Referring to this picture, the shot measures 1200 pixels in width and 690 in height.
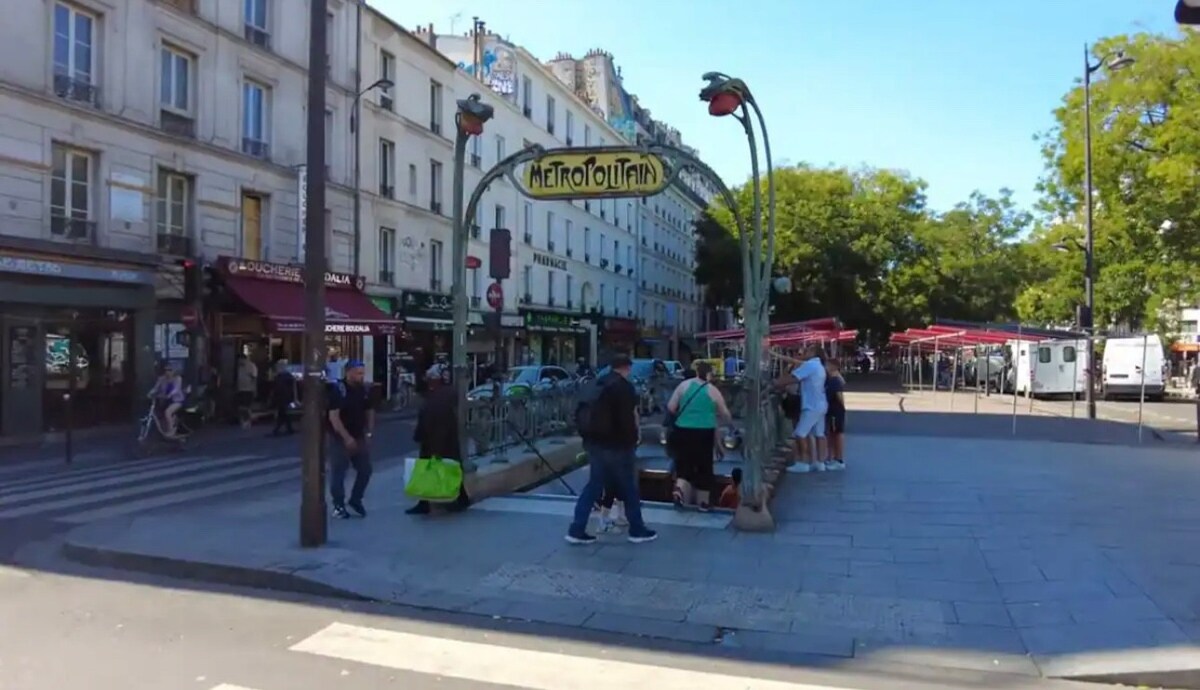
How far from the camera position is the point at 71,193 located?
63.3 ft

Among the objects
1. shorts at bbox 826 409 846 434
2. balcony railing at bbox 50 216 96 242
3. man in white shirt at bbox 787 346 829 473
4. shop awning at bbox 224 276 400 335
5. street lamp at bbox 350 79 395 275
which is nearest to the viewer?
man in white shirt at bbox 787 346 829 473

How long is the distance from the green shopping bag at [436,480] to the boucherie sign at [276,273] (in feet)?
42.6

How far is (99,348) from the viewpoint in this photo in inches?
783

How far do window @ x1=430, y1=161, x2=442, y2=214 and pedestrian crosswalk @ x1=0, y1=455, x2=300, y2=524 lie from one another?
19909 millimetres

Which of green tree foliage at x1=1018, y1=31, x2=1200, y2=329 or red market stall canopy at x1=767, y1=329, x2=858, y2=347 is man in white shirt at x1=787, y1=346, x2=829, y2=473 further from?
green tree foliage at x1=1018, y1=31, x2=1200, y2=329

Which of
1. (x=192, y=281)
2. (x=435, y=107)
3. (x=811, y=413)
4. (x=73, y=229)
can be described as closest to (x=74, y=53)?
(x=73, y=229)

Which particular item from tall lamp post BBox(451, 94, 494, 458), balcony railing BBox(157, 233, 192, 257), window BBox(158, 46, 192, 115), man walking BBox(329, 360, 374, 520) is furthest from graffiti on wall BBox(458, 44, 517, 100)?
man walking BBox(329, 360, 374, 520)

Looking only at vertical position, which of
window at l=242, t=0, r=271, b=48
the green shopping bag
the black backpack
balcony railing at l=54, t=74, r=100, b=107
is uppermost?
window at l=242, t=0, r=271, b=48

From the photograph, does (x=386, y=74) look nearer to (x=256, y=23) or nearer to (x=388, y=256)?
(x=388, y=256)

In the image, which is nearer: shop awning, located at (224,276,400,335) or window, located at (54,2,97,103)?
window, located at (54,2,97,103)

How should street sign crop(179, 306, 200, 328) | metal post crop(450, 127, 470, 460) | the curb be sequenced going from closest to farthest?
the curb
metal post crop(450, 127, 470, 460)
street sign crop(179, 306, 200, 328)

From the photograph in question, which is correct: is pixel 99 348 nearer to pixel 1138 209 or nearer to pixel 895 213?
pixel 1138 209

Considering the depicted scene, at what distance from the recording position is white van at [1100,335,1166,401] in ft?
112

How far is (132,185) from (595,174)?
1499cm
